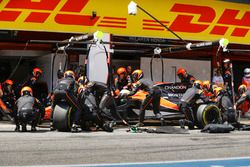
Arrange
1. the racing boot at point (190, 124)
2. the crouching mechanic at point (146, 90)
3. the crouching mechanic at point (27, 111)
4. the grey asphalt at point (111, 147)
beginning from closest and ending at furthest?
the grey asphalt at point (111, 147), the crouching mechanic at point (27, 111), the crouching mechanic at point (146, 90), the racing boot at point (190, 124)

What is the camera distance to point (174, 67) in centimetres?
1981

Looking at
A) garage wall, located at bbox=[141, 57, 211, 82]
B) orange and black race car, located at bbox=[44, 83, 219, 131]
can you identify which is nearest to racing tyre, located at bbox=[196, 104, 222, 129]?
orange and black race car, located at bbox=[44, 83, 219, 131]

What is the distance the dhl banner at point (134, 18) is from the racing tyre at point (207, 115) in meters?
5.33

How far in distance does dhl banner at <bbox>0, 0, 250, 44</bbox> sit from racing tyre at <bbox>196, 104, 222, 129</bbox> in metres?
5.33

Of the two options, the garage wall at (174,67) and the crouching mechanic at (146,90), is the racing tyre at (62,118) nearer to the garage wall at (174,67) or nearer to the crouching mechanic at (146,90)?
the crouching mechanic at (146,90)

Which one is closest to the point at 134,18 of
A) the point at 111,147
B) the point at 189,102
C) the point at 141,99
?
the point at 141,99

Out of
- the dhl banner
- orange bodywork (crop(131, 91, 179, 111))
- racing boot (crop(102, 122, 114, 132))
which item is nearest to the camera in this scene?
racing boot (crop(102, 122, 114, 132))

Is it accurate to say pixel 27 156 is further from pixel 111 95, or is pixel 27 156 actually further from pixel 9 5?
pixel 9 5

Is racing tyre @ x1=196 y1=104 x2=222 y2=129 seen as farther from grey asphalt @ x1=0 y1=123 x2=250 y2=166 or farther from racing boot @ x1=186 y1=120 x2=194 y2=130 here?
grey asphalt @ x1=0 y1=123 x2=250 y2=166

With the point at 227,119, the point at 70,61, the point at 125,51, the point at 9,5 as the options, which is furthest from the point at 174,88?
the point at 9,5

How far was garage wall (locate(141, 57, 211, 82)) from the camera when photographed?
19.2 metres

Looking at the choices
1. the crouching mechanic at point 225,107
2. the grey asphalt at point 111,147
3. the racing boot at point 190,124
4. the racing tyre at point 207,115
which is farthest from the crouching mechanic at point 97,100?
the crouching mechanic at point 225,107

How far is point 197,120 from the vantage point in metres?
13.5

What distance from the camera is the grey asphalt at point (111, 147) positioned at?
25.1 feet
